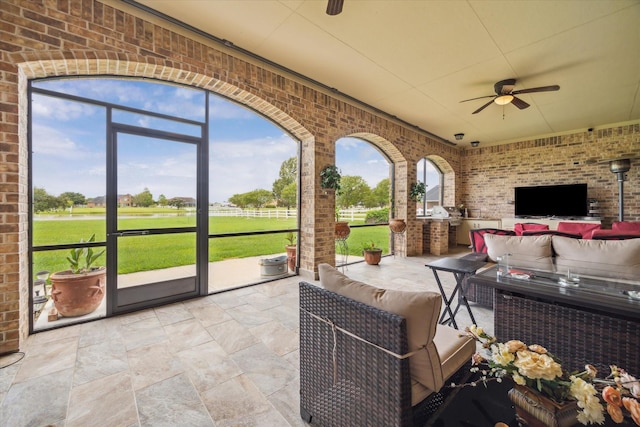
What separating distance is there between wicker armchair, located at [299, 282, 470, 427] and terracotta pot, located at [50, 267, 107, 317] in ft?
8.40

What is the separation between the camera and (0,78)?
2029 millimetres

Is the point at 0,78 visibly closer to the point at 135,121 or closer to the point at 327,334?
the point at 135,121

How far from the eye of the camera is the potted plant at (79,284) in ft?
8.54

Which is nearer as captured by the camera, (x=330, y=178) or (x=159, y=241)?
(x=159, y=241)

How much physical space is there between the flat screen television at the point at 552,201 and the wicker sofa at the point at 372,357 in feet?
23.2

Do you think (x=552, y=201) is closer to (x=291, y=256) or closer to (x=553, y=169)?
(x=553, y=169)

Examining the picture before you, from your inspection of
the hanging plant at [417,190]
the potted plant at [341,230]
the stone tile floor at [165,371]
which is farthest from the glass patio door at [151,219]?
the hanging plant at [417,190]

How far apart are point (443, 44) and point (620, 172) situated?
5.55m

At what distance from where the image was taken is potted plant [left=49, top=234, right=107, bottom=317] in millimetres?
2604

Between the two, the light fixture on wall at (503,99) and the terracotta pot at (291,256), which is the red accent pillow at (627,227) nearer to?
the light fixture on wall at (503,99)

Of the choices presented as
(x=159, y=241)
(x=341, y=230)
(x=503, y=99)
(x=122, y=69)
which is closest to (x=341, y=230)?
(x=341, y=230)

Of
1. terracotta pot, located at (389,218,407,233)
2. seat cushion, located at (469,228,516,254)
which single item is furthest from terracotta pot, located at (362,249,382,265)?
seat cushion, located at (469,228,516,254)

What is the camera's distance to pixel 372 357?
112 centimetres

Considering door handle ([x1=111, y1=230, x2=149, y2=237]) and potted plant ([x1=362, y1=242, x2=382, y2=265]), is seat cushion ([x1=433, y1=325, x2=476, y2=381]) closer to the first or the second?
door handle ([x1=111, y1=230, x2=149, y2=237])
